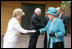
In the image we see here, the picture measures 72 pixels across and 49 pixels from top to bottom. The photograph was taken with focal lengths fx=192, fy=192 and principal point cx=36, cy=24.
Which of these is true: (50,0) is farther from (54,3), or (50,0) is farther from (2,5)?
(2,5)

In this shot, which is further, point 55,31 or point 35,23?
point 35,23

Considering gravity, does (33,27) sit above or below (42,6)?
below

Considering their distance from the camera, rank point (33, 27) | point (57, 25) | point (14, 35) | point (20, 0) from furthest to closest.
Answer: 1. point (20, 0)
2. point (33, 27)
3. point (14, 35)
4. point (57, 25)

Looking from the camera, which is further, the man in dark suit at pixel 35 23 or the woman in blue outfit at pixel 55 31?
the man in dark suit at pixel 35 23

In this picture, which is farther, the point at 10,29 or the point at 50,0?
the point at 50,0

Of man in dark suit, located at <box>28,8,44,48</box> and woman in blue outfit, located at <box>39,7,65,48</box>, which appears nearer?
woman in blue outfit, located at <box>39,7,65,48</box>

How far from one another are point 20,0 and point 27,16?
1.19 metres

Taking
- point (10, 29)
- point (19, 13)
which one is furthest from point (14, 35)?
point (19, 13)

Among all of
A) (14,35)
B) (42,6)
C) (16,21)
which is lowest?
(14,35)

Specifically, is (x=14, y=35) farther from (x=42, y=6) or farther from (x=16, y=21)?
(x=42, y=6)

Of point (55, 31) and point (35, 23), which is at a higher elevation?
point (35, 23)

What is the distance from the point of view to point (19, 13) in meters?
5.35

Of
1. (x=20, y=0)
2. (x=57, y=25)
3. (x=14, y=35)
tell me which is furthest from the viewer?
(x=20, y=0)

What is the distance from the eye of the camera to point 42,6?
42.5ft
